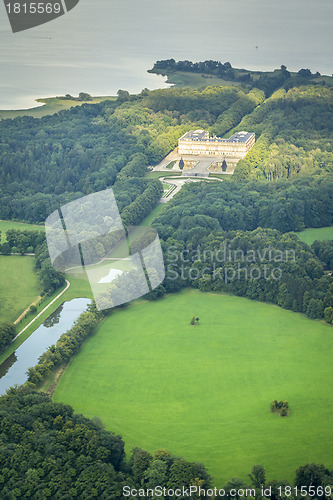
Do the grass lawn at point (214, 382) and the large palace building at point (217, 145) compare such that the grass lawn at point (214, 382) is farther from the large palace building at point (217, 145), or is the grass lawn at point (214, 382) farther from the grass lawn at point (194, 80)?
the grass lawn at point (194, 80)

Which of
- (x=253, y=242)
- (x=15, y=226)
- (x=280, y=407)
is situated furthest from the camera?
(x=15, y=226)

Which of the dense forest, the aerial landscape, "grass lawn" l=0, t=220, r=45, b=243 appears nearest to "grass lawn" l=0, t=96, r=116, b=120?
the aerial landscape

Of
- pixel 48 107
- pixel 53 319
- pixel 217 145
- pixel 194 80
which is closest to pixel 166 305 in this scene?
pixel 53 319

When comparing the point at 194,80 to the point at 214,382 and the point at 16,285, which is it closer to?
the point at 16,285

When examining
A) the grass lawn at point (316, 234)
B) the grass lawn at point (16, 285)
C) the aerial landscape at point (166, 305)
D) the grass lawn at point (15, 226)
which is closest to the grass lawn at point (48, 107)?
the aerial landscape at point (166, 305)

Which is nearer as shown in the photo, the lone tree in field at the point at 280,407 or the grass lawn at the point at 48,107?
the lone tree in field at the point at 280,407

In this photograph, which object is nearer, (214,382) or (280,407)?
(280,407)

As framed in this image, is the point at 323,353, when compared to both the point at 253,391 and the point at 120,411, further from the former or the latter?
the point at 120,411
